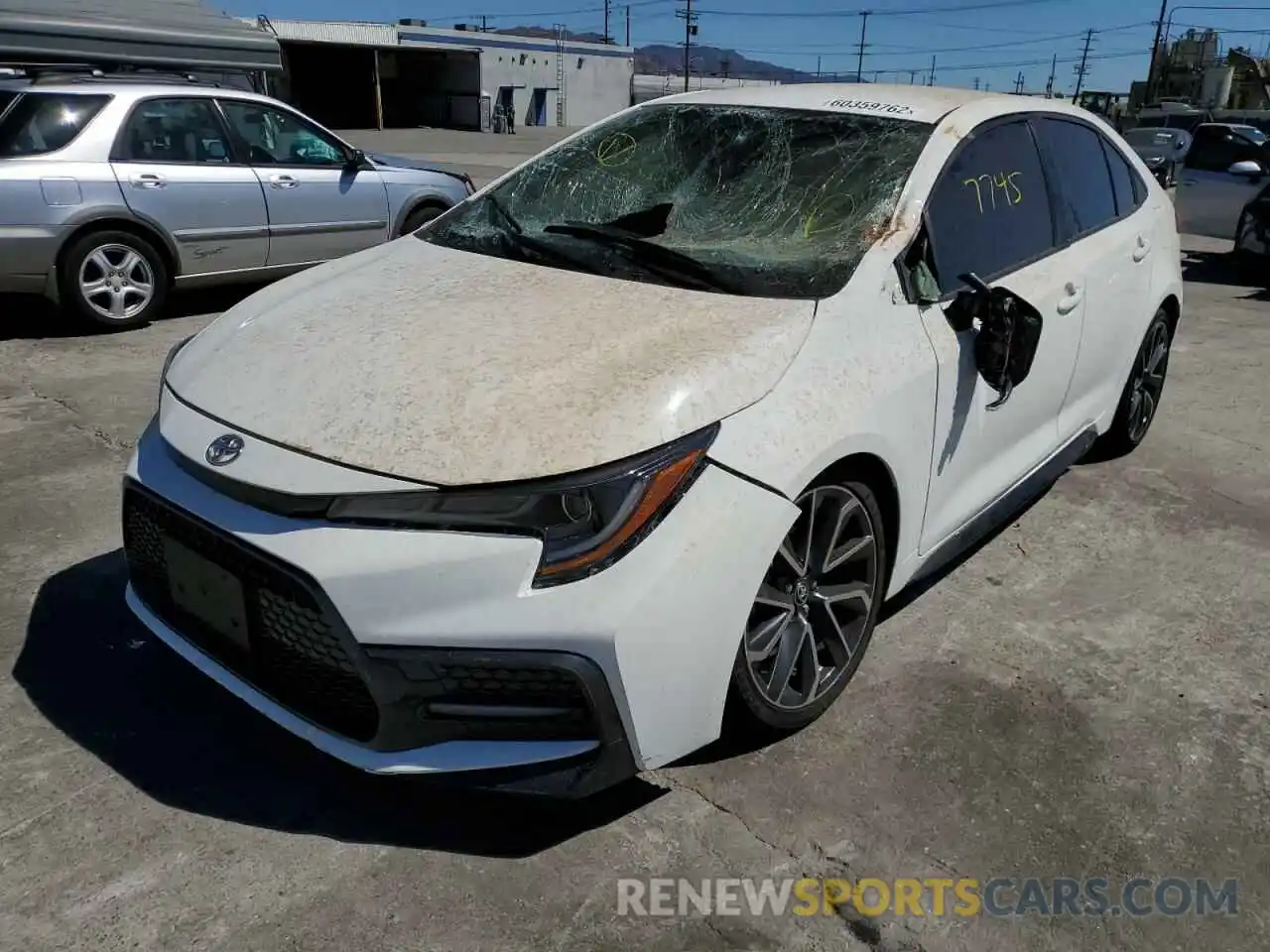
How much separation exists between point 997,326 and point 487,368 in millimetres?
1492

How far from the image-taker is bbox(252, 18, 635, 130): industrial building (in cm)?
4616

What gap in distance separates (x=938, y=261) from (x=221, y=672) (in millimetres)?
2195

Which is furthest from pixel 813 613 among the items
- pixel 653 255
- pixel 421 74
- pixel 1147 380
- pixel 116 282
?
pixel 421 74

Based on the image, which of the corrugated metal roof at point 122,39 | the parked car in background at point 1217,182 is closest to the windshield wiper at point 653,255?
the corrugated metal roof at point 122,39

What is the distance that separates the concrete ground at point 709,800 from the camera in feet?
7.04

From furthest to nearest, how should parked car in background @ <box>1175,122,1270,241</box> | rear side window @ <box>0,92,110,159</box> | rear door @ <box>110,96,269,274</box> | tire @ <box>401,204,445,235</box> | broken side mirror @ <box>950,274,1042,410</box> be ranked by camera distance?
parked car in background @ <box>1175,122,1270,241</box> → tire @ <box>401,204,445,235</box> → rear door @ <box>110,96,269,274</box> → rear side window @ <box>0,92,110,159</box> → broken side mirror @ <box>950,274,1042,410</box>

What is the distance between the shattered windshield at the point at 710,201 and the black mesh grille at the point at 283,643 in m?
1.26

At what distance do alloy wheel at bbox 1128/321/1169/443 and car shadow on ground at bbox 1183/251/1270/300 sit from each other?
5.24 m

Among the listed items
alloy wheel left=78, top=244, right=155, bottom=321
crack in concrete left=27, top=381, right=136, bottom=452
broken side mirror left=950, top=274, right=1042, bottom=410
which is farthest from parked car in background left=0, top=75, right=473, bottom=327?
broken side mirror left=950, top=274, right=1042, bottom=410

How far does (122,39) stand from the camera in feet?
26.9

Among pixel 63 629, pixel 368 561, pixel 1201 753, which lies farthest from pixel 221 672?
pixel 1201 753

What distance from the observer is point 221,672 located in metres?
2.40

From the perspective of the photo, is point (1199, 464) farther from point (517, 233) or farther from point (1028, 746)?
point (517, 233)

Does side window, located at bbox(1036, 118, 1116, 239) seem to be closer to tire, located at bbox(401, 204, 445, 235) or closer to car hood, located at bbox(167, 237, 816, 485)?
car hood, located at bbox(167, 237, 816, 485)
